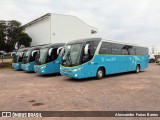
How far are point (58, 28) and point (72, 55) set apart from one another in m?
26.1

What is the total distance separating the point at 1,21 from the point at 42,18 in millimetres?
13224

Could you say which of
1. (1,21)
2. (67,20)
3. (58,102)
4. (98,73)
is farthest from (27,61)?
(1,21)

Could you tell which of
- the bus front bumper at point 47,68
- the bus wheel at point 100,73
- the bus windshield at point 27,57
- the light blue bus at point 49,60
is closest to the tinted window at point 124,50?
the bus wheel at point 100,73

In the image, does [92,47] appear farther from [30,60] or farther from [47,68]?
[30,60]

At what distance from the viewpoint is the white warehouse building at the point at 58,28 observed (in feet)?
122

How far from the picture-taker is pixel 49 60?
1588cm

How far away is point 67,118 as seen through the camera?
18.2ft

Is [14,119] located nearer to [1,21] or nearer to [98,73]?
[98,73]

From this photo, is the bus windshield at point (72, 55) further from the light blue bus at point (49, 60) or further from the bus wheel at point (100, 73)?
the light blue bus at point (49, 60)

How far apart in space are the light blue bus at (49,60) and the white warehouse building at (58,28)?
20.8 m

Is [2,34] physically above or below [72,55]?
above

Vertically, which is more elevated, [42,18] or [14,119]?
[42,18]

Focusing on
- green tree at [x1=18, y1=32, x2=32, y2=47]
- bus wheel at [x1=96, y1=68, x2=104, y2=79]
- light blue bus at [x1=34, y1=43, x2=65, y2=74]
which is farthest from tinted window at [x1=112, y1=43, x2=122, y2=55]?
green tree at [x1=18, y1=32, x2=32, y2=47]

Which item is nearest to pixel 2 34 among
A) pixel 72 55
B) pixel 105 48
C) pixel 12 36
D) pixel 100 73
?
pixel 12 36
